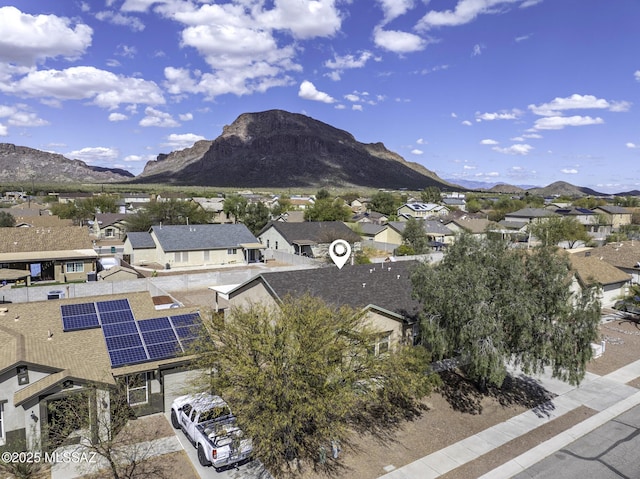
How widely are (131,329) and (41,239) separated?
3299cm

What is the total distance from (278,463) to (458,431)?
7.57 meters

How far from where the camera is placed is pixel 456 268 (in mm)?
17391

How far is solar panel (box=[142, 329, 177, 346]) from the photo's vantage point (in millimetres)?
17625

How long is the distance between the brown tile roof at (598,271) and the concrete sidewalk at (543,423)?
521 inches

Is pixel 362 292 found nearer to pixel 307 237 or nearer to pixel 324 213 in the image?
pixel 307 237

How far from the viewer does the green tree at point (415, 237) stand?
57.8m

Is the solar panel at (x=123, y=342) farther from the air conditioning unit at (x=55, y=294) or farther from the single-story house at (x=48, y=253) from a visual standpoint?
the single-story house at (x=48, y=253)

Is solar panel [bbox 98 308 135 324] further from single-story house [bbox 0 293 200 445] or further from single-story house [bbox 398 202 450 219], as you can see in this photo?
single-story house [bbox 398 202 450 219]

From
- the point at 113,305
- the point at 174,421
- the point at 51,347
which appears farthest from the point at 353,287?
the point at 51,347

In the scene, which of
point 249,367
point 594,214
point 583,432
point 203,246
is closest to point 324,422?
point 249,367

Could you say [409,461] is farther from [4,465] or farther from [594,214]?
[594,214]

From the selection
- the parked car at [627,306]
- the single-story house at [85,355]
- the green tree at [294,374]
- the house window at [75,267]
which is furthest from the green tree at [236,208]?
the green tree at [294,374]

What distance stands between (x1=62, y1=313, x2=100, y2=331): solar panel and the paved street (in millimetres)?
17417

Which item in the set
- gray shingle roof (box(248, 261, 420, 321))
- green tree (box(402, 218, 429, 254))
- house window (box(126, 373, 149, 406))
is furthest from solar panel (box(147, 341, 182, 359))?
green tree (box(402, 218, 429, 254))
